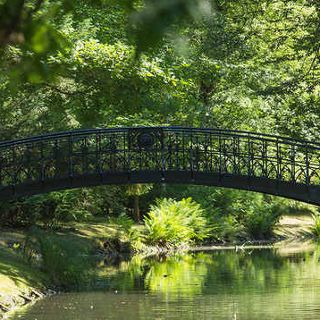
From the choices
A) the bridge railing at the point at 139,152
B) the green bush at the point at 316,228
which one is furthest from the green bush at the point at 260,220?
the bridge railing at the point at 139,152

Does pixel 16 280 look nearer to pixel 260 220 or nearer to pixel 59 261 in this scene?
pixel 59 261

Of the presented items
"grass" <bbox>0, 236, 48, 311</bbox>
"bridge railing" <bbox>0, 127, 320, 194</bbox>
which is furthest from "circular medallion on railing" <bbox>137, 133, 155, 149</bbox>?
"grass" <bbox>0, 236, 48, 311</bbox>

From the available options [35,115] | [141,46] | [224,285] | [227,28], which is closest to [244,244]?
[227,28]

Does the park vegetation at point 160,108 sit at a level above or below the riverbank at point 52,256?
above

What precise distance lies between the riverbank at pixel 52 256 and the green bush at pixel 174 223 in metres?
0.57

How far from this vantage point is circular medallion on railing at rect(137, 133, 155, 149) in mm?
18875

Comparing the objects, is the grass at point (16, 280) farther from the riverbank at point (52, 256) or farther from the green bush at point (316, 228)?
the green bush at point (316, 228)

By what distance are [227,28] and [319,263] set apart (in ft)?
33.0

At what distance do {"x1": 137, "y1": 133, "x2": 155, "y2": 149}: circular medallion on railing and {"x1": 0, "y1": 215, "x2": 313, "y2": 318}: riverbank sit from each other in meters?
2.74

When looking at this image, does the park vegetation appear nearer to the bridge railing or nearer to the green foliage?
the green foliage

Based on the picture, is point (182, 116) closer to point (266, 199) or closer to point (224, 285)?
point (266, 199)

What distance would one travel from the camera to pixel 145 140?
18.9 metres

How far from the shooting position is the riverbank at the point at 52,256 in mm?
14672

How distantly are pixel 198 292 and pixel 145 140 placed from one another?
4.35 metres
